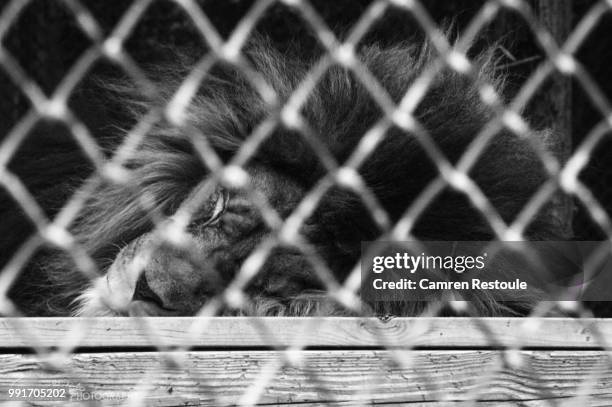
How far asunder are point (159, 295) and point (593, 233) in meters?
1.71

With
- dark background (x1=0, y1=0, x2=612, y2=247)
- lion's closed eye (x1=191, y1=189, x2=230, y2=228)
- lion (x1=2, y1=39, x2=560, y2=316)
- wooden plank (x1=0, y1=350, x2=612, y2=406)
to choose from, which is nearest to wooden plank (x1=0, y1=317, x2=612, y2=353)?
wooden plank (x1=0, y1=350, x2=612, y2=406)

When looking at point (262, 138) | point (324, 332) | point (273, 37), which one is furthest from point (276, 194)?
point (273, 37)

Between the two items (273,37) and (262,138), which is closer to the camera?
(262,138)

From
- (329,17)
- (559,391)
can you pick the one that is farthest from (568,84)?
(559,391)

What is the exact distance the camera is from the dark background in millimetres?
2697

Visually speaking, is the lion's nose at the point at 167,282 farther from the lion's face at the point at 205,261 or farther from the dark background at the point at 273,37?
the dark background at the point at 273,37

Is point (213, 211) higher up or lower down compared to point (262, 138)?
higher up

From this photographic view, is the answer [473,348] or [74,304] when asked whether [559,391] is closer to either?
[473,348]

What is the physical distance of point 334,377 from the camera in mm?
1256

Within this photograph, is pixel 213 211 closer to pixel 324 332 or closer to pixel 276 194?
pixel 276 194

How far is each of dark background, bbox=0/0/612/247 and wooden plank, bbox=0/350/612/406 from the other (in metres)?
1.39

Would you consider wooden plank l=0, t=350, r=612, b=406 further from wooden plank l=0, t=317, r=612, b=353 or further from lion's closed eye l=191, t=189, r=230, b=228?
lion's closed eye l=191, t=189, r=230, b=228

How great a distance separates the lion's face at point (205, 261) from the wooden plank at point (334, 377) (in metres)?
0.36

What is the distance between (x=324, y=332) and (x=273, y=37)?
191 centimetres
